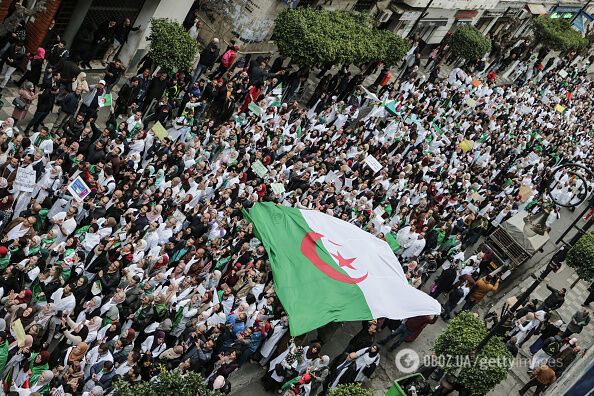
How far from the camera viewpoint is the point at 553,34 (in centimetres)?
4262

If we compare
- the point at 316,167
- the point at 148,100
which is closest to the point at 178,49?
the point at 148,100

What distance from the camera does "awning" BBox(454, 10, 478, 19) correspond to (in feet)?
130

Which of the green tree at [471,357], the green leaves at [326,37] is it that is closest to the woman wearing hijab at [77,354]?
the green tree at [471,357]

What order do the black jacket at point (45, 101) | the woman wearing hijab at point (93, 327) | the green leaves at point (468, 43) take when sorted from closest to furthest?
the woman wearing hijab at point (93, 327) < the black jacket at point (45, 101) < the green leaves at point (468, 43)

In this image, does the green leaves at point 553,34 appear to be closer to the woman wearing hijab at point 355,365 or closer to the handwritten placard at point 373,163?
the handwritten placard at point 373,163

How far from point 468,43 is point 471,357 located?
2304 cm

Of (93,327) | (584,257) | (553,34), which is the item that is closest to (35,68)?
(93,327)

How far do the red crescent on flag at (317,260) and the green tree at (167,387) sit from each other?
6558mm

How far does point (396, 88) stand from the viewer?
3175cm

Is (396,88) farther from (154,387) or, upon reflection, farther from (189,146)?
(154,387)

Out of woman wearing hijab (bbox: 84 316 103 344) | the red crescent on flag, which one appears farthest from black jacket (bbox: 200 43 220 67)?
woman wearing hijab (bbox: 84 316 103 344)

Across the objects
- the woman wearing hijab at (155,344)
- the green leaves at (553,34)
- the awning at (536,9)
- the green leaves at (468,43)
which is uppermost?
the awning at (536,9)

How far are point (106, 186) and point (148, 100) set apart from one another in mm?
5032
